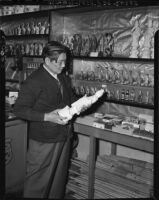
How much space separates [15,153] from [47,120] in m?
0.85

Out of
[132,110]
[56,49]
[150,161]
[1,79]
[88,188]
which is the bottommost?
[88,188]

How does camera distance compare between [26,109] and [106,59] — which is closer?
[26,109]

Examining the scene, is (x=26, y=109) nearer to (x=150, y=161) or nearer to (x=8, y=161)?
(x=8, y=161)

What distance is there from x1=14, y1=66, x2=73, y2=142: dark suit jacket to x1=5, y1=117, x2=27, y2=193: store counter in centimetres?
49

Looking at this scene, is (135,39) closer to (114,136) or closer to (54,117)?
(114,136)


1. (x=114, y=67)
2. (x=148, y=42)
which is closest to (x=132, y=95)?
(x=114, y=67)

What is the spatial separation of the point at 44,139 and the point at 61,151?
0.76 feet

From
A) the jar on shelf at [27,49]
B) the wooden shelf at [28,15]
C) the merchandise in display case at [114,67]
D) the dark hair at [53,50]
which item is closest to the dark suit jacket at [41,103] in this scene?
the dark hair at [53,50]

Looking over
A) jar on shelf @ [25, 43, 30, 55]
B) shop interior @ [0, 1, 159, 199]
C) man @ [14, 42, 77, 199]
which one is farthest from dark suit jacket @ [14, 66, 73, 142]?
jar on shelf @ [25, 43, 30, 55]

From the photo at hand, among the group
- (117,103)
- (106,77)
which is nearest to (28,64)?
(106,77)

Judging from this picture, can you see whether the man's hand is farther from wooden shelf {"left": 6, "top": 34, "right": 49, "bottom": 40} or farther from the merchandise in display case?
wooden shelf {"left": 6, "top": 34, "right": 49, "bottom": 40}

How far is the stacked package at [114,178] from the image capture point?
2795mm

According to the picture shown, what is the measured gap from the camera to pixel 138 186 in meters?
2.79

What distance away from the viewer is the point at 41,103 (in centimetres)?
256
